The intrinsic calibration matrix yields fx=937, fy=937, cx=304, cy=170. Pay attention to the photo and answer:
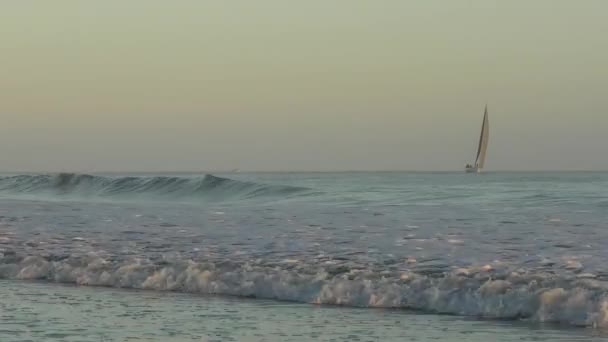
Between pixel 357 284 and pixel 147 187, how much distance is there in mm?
39917

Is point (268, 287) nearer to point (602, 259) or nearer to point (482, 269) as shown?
point (482, 269)

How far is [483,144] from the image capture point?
91.2m

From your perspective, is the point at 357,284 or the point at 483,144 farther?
the point at 483,144

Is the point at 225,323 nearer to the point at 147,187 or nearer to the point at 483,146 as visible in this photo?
the point at 147,187

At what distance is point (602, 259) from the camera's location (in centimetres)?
1273

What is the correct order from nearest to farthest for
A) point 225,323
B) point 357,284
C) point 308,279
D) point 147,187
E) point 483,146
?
1. point 225,323
2. point 357,284
3. point 308,279
4. point 147,187
5. point 483,146

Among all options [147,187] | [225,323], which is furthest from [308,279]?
[147,187]

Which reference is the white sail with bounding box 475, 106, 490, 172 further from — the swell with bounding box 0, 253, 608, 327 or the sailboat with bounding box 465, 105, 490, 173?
the swell with bounding box 0, 253, 608, 327

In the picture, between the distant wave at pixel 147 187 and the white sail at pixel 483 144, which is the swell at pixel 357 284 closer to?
the distant wave at pixel 147 187

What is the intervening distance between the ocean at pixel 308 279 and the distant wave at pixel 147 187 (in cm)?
2116

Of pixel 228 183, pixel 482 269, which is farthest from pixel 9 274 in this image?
pixel 228 183

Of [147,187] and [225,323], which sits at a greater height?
[147,187]

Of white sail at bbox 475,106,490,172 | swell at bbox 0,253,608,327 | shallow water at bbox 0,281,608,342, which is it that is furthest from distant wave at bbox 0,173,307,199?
white sail at bbox 475,106,490,172

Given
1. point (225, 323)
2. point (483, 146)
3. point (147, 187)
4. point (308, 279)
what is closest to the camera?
point (225, 323)
